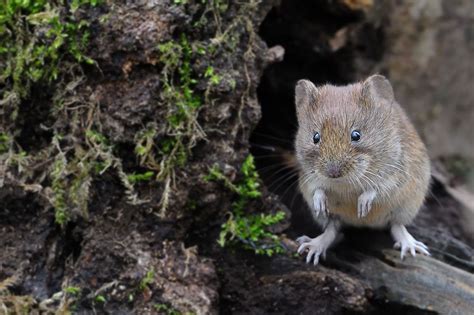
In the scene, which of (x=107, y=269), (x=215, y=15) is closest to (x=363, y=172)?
(x=215, y=15)

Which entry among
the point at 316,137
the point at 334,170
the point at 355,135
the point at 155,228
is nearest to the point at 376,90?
the point at 355,135

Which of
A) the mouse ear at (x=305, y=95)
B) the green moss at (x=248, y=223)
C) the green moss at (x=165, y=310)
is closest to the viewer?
the green moss at (x=165, y=310)

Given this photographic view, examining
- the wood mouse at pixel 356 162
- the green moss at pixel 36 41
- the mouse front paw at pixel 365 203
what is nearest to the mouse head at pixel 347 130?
the wood mouse at pixel 356 162

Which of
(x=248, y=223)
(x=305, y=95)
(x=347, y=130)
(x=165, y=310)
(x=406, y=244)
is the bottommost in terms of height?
(x=165, y=310)

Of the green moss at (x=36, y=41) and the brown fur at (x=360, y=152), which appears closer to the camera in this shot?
the green moss at (x=36, y=41)

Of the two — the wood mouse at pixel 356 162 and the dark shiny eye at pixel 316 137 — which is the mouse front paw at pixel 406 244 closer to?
the wood mouse at pixel 356 162

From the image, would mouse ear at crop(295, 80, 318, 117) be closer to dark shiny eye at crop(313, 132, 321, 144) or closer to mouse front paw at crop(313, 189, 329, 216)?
dark shiny eye at crop(313, 132, 321, 144)

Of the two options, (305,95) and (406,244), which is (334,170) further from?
(406,244)

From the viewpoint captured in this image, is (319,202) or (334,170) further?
(319,202)
